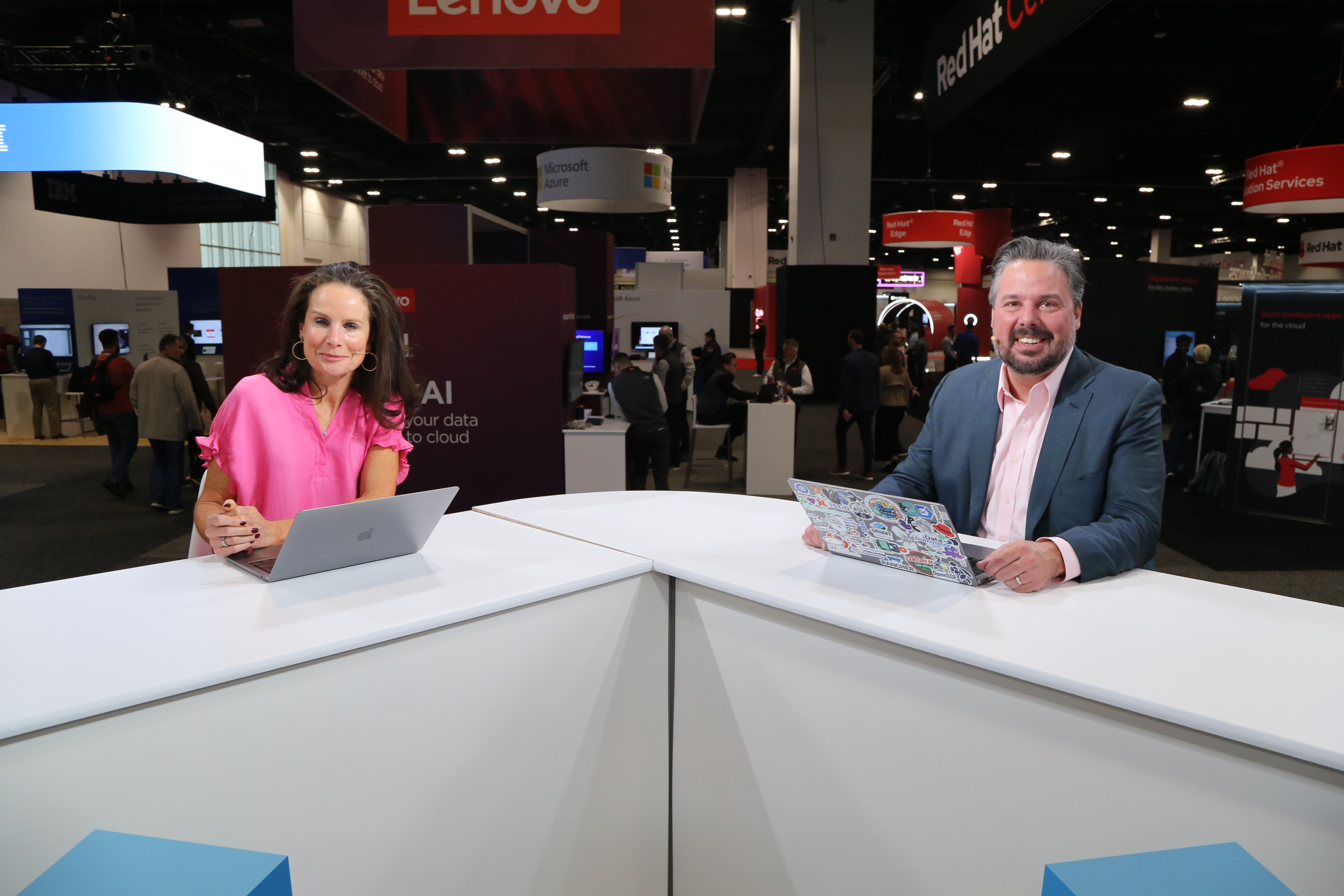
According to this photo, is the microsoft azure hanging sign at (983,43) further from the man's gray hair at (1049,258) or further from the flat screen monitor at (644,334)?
the flat screen monitor at (644,334)

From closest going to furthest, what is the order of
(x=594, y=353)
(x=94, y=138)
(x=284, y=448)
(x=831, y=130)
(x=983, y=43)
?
(x=284, y=448), (x=983, y=43), (x=94, y=138), (x=594, y=353), (x=831, y=130)

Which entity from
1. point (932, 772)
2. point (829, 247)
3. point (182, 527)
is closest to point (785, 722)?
point (932, 772)

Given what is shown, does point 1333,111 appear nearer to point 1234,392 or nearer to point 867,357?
point 1234,392

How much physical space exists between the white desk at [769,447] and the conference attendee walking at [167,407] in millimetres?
4266

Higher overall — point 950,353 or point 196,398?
point 950,353

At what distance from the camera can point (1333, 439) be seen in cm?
597

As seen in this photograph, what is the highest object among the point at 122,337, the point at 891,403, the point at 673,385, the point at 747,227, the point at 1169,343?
the point at 747,227

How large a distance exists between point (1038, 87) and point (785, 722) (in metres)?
12.0

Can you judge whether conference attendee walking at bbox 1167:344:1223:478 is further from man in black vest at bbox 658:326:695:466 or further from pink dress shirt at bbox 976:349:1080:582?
pink dress shirt at bbox 976:349:1080:582

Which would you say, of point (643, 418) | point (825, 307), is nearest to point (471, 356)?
point (643, 418)

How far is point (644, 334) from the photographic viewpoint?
11172mm

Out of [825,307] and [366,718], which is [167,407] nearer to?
[366,718]

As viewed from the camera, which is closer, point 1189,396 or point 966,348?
point 1189,396

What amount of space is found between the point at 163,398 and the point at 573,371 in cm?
340
